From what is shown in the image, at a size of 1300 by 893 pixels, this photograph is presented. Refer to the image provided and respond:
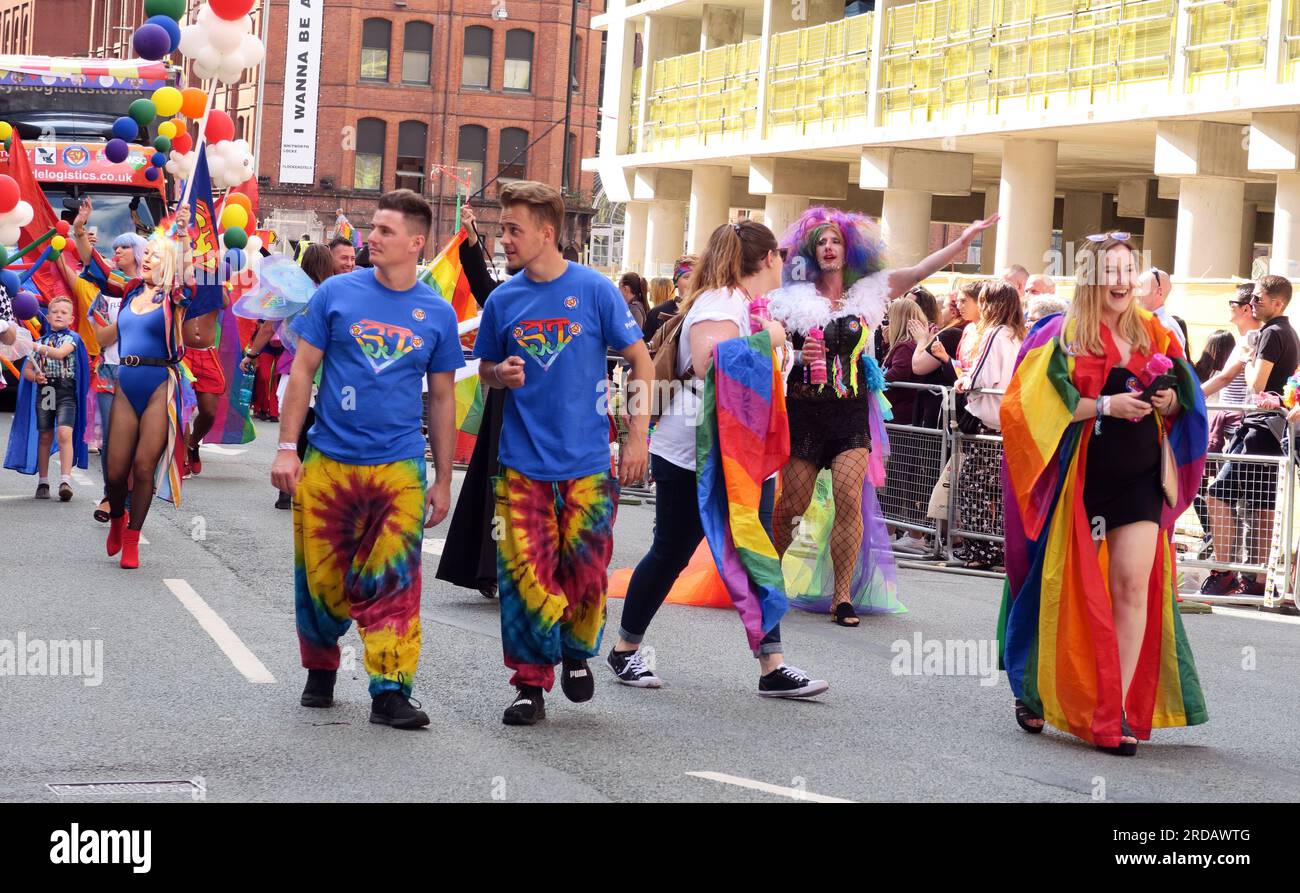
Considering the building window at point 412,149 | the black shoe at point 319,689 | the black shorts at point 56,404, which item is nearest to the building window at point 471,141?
the building window at point 412,149

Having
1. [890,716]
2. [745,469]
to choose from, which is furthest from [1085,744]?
[745,469]

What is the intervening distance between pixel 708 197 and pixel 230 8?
29.8 m

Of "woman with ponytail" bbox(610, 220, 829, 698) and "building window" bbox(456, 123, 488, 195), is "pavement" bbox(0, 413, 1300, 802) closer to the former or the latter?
"woman with ponytail" bbox(610, 220, 829, 698)

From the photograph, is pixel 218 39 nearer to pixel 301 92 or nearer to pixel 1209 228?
pixel 1209 228

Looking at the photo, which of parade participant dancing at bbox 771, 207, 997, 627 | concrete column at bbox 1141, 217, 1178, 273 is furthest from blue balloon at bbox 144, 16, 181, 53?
concrete column at bbox 1141, 217, 1178, 273

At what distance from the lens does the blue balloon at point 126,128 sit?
472 inches

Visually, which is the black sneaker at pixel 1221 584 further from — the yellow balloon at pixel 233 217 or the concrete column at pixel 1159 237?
the concrete column at pixel 1159 237

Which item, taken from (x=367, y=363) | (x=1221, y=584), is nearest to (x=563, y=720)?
(x=367, y=363)

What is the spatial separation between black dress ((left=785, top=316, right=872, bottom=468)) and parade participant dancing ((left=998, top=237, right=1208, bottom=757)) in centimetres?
264

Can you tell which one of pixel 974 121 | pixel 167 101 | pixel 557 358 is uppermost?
pixel 974 121

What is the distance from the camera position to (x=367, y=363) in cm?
709

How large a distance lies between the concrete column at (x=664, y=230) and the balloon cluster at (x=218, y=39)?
3181cm

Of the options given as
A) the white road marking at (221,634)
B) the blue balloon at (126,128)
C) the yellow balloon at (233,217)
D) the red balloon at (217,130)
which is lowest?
the white road marking at (221,634)

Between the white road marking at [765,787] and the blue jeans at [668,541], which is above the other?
the blue jeans at [668,541]
